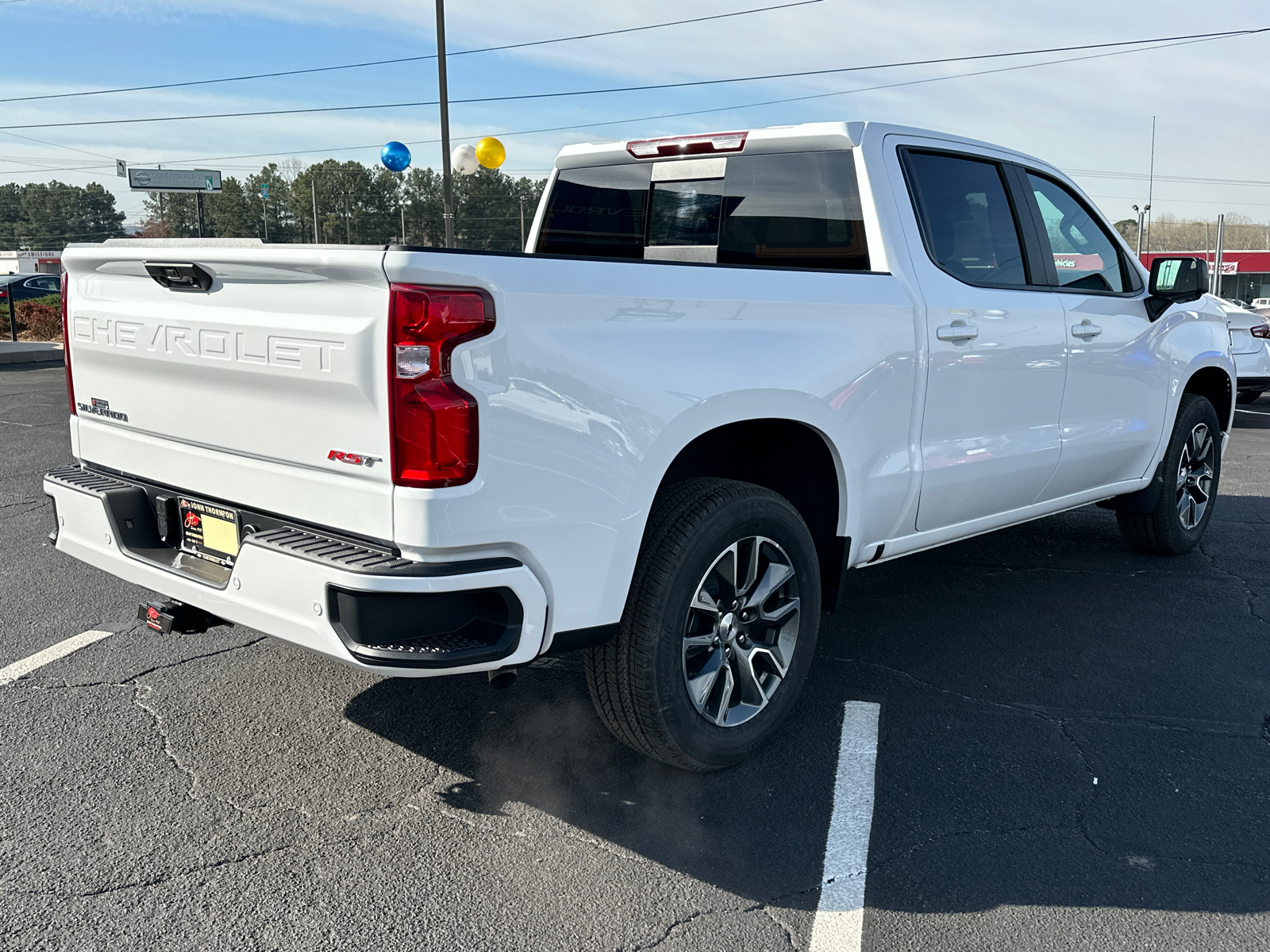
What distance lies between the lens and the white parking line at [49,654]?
400cm

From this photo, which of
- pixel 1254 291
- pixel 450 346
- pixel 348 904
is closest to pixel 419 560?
pixel 450 346

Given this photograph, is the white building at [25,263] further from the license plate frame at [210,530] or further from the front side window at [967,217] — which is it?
the front side window at [967,217]

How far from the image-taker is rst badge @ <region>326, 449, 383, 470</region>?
256 centimetres

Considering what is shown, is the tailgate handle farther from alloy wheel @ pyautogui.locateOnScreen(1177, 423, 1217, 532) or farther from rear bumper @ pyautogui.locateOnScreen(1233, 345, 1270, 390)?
rear bumper @ pyautogui.locateOnScreen(1233, 345, 1270, 390)

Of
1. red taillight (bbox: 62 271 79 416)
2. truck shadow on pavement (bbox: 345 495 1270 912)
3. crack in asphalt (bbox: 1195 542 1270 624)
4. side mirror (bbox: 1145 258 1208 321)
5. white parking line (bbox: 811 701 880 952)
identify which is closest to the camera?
white parking line (bbox: 811 701 880 952)

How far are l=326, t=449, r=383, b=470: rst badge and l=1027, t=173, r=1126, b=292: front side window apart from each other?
3.27 meters

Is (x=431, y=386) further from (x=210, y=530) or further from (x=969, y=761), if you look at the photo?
(x=969, y=761)

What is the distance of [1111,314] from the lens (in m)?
4.80

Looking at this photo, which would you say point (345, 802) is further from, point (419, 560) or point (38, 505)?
point (38, 505)

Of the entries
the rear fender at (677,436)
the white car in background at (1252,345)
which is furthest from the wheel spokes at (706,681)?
the white car in background at (1252,345)

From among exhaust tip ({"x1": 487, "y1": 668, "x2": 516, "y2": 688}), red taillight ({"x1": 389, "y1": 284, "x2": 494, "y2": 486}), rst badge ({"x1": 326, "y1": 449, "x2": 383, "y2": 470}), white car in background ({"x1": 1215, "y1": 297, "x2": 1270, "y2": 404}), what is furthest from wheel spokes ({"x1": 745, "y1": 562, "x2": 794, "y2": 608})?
white car in background ({"x1": 1215, "y1": 297, "x2": 1270, "y2": 404})

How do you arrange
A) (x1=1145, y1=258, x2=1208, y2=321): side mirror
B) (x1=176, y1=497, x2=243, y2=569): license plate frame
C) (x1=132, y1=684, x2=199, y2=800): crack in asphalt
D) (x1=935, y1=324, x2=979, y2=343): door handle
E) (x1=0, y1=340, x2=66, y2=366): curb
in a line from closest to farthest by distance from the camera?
(x1=176, y1=497, x2=243, y2=569): license plate frame → (x1=132, y1=684, x2=199, y2=800): crack in asphalt → (x1=935, y1=324, x2=979, y2=343): door handle → (x1=1145, y1=258, x2=1208, y2=321): side mirror → (x1=0, y1=340, x2=66, y2=366): curb

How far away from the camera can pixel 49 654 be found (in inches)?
165

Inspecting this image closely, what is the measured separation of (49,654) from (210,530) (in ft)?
5.43
